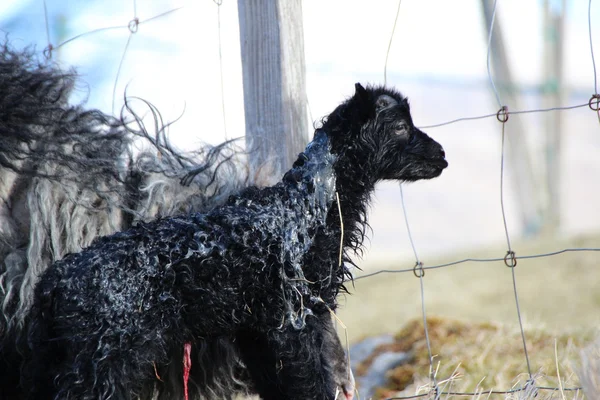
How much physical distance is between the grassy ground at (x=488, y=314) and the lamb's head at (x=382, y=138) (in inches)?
37.2

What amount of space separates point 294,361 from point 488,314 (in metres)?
6.05

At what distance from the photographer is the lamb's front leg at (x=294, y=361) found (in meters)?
2.63

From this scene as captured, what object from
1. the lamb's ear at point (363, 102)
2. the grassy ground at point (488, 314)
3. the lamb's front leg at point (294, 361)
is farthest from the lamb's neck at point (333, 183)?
the grassy ground at point (488, 314)

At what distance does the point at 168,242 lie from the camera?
2.55 metres

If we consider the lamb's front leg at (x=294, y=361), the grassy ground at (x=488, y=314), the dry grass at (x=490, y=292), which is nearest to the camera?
the lamb's front leg at (x=294, y=361)

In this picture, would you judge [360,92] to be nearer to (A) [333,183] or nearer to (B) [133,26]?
(A) [333,183]

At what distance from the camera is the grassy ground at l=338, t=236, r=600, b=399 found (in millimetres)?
4152

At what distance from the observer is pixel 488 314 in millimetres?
8281

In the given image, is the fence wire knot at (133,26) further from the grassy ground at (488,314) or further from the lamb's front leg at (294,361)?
the grassy ground at (488,314)

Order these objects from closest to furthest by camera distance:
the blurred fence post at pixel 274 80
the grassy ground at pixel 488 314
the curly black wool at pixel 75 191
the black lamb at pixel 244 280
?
the black lamb at pixel 244 280 < the curly black wool at pixel 75 191 < the blurred fence post at pixel 274 80 < the grassy ground at pixel 488 314

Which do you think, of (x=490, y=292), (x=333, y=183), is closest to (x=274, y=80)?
(x=333, y=183)

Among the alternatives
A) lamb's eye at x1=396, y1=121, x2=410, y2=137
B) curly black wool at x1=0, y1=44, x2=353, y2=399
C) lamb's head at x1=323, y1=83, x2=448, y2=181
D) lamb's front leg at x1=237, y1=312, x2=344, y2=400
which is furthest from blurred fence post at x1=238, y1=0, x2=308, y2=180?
lamb's front leg at x1=237, y1=312, x2=344, y2=400

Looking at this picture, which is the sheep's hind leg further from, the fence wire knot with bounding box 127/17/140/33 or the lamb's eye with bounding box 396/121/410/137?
the fence wire knot with bounding box 127/17/140/33

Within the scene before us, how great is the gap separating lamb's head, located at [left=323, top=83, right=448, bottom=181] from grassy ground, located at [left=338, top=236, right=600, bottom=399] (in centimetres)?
95
